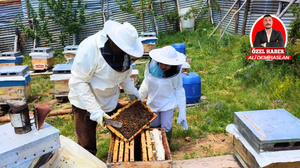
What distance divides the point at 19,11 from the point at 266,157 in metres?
10.7

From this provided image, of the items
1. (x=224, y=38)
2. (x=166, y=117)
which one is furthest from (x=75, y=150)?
(x=224, y=38)

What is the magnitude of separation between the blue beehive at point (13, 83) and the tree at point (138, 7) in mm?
5773

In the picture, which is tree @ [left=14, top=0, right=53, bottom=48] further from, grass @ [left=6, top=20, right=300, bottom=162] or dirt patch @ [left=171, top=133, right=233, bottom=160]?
dirt patch @ [left=171, top=133, right=233, bottom=160]

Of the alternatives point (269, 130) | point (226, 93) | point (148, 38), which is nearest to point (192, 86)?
point (226, 93)

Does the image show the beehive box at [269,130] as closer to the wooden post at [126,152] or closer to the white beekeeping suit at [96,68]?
the wooden post at [126,152]

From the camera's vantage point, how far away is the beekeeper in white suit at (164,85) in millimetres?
3113

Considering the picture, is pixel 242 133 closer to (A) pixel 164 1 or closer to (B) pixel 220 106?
(B) pixel 220 106

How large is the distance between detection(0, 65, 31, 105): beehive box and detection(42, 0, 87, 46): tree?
488 cm

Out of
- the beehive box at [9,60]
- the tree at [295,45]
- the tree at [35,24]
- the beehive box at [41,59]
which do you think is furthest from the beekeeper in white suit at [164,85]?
the tree at [35,24]

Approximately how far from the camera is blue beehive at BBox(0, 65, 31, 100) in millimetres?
5266

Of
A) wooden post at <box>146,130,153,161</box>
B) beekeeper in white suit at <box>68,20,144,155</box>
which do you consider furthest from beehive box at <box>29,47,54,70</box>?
wooden post at <box>146,130,153,161</box>

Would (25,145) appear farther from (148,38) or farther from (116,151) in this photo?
(148,38)

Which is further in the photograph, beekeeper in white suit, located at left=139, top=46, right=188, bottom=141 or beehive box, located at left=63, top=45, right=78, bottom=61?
beehive box, located at left=63, top=45, right=78, bottom=61

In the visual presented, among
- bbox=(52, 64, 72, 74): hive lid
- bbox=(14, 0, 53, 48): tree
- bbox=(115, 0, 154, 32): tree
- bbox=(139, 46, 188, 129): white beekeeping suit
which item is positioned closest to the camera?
bbox=(139, 46, 188, 129): white beekeeping suit
